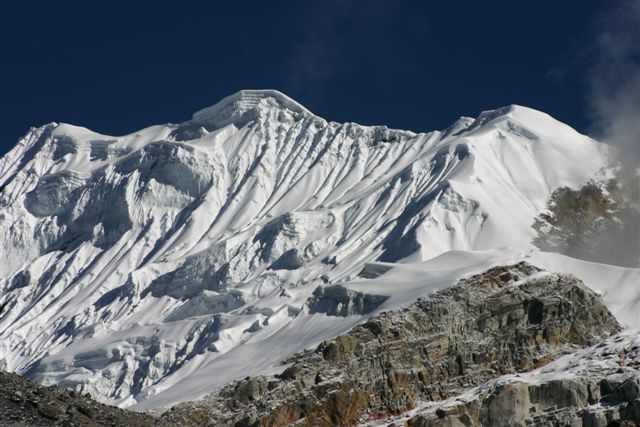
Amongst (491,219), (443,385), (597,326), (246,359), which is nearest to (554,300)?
(597,326)

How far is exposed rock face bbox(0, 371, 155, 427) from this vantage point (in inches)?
3031

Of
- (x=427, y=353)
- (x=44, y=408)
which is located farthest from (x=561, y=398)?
(x=44, y=408)

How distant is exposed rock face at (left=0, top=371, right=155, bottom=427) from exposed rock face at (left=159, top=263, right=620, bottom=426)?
125ft

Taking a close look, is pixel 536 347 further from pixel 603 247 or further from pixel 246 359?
pixel 603 247

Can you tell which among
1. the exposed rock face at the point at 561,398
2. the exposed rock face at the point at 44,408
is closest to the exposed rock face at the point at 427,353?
the exposed rock face at the point at 561,398

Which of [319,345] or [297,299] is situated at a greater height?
[297,299]

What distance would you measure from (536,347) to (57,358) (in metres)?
85.1

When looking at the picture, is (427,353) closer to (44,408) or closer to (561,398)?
(561,398)

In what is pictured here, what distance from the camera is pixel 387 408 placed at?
127m

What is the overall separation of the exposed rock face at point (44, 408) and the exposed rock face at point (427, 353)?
125 feet

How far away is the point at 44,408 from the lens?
7944 centimetres

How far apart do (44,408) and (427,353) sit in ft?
191

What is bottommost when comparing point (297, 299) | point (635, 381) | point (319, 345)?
point (635, 381)

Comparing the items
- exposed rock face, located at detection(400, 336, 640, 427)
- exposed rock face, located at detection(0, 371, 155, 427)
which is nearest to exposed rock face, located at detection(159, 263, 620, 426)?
exposed rock face, located at detection(400, 336, 640, 427)
